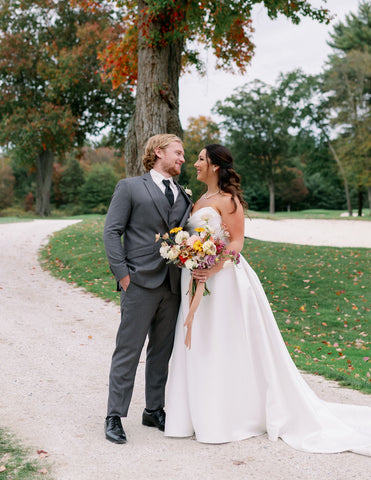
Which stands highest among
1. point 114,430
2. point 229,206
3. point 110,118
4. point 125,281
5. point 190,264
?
point 110,118

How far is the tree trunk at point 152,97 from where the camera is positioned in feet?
34.5

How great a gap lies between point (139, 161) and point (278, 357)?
751 centimetres

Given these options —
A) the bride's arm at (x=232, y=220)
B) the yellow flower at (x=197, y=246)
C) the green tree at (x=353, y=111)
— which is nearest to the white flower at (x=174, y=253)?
the yellow flower at (x=197, y=246)

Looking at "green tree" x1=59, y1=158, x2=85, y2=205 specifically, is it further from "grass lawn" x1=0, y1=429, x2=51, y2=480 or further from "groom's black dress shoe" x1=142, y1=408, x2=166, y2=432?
"grass lawn" x1=0, y1=429, x2=51, y2=480

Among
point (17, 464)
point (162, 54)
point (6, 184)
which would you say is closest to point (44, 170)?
point (6, 184)

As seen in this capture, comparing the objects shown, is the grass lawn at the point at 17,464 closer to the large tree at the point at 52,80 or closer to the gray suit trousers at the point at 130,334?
the gray suit trousers at the point at 130,334

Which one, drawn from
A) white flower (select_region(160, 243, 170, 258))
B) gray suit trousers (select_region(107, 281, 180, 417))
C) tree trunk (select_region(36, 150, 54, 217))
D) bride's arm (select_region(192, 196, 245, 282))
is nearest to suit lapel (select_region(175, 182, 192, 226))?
bride's arm (select_region(192, 196, 245, 282))

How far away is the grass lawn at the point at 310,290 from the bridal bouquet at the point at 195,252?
7.95 ft

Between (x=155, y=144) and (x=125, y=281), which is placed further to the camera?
(x=155, y=144)

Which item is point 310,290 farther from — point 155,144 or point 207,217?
point 155,144

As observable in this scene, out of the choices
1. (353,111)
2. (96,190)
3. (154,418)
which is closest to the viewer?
(154,418)

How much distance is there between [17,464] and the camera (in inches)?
129

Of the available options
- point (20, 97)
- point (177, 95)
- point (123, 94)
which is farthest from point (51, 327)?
point (20, 97)

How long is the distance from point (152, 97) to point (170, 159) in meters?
7.02
